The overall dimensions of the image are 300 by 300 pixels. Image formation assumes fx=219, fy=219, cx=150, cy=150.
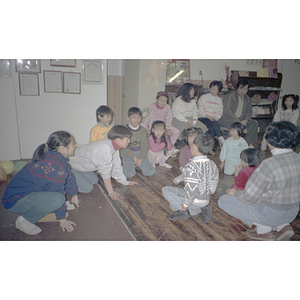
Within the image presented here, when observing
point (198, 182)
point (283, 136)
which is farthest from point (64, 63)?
point (283, 136)

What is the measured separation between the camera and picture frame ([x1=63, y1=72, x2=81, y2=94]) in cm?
271

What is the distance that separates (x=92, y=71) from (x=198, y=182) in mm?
2047

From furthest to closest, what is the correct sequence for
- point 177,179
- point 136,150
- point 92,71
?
point 136,150, point 92,71, point 177,179

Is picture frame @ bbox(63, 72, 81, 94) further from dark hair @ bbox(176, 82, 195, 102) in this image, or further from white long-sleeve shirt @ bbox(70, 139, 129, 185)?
dark hair @ bbox(176, 82, 195, 102)

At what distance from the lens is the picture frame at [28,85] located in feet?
8.41

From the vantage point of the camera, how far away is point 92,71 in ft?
9.30

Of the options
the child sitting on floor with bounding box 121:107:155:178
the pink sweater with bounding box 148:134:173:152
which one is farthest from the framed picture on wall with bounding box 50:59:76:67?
the pink sweater with bounding box 148:134:173:152

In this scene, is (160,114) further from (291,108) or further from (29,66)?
(291,108)

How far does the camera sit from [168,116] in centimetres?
332

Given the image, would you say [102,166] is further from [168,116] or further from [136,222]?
[168,116]

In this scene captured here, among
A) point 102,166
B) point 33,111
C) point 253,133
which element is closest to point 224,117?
point 253,133

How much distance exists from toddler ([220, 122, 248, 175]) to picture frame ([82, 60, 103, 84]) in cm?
186

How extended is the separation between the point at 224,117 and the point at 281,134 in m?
2.15

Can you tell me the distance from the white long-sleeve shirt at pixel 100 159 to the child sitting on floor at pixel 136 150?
436 mm
